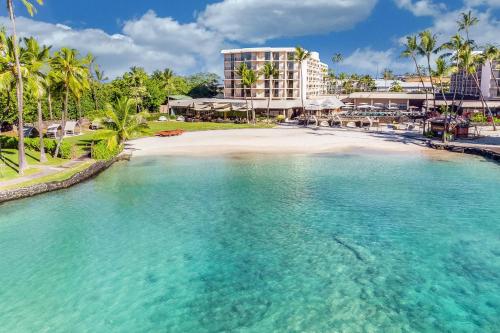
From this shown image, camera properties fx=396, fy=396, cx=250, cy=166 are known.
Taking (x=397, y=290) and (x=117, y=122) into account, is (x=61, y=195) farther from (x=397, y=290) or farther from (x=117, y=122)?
(x=397, y=290)

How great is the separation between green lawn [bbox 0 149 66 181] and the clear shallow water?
535 cm

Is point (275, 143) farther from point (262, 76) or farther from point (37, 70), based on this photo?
point (262, 76)

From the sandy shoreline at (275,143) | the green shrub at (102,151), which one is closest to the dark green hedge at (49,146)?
the green shrub at (102,151)

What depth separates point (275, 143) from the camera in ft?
175

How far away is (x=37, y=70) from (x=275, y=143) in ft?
96.9

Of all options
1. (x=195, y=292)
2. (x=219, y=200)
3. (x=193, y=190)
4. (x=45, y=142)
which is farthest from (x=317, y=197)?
(x=45, y=142)

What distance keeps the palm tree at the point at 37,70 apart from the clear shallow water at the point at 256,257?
865cm

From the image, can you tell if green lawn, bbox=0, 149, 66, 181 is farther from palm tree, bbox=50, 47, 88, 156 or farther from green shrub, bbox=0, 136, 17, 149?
palm tree, bbox=50, 47, 88, 156

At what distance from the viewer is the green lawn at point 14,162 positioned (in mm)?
32094

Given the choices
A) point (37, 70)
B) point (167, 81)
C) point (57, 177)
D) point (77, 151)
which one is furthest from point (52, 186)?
point (167, 81)

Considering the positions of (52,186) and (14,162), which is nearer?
(52,186)

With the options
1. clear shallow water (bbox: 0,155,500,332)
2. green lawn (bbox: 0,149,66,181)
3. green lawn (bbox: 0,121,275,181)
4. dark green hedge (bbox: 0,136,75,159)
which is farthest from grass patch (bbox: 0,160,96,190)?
dark green hedge (bbox: 0,136,75,159)

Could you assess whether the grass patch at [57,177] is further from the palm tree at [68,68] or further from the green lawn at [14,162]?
the palm tree at [68,68]

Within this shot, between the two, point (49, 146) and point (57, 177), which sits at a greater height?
point (49, 146)
